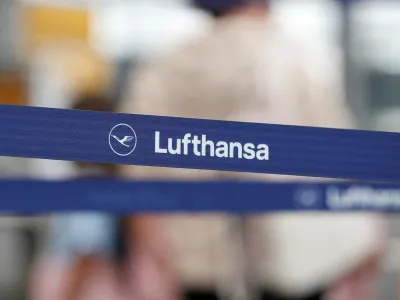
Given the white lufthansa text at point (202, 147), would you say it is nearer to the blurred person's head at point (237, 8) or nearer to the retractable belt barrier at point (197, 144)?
the retractable belt barrier at point (197, 144)

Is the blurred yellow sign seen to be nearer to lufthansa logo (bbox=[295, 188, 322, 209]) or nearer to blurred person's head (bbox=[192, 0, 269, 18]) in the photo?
blurred person's head (bbox=[192, 0, 269, 18])

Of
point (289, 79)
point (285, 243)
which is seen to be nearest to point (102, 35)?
point (289, 79)

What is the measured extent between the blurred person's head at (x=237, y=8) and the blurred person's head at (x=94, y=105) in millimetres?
649

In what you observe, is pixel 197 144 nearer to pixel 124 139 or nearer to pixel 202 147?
pixel 202 147

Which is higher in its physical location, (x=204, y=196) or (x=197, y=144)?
(x=204, y=196)

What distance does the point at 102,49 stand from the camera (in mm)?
5020

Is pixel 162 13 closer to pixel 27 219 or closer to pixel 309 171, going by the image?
pixel 27 219

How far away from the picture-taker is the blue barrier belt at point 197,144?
6.79 ft

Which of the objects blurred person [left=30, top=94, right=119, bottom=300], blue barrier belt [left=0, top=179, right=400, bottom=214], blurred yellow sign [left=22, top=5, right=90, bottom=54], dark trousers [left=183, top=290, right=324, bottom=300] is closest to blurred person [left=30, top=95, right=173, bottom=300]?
blurred person [left=30, top=94, right=119, bottom=300]

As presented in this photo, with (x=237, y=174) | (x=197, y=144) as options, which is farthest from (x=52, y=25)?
(x=197, y=144)

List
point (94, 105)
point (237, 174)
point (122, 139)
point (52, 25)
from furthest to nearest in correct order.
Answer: point (52, 25) < point (94, 105) < point (237, 174) < point (122, 139)

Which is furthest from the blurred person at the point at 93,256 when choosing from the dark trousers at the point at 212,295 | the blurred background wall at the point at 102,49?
the blurred background wall at the point at 102,49

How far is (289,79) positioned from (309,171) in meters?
1.77

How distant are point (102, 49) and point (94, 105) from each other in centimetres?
84
